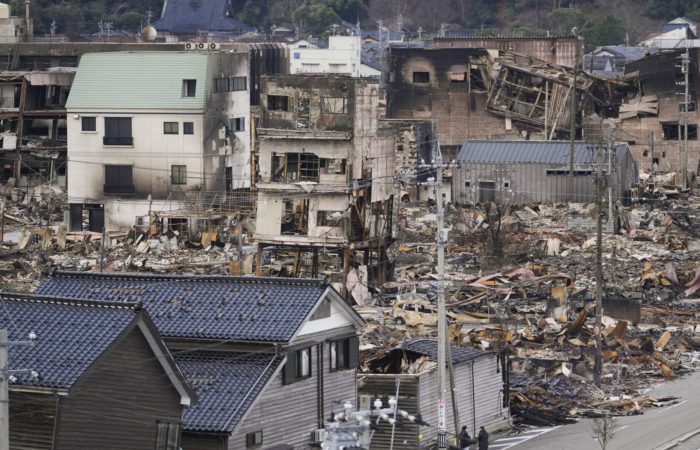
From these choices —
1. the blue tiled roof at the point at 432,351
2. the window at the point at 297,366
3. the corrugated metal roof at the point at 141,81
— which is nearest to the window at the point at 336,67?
the corrugated metal roof at the point at 141,81

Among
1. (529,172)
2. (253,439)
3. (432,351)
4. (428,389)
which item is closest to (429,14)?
(529,172)

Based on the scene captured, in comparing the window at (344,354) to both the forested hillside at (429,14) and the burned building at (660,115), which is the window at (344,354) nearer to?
the burned building at (660,115)

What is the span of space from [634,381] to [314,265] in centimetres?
1205

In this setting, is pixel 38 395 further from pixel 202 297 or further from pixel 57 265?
pixel 57 265

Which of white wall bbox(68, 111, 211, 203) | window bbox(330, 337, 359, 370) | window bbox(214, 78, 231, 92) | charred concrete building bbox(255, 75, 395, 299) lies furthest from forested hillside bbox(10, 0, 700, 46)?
window bbox(330, 337, 359, 370)

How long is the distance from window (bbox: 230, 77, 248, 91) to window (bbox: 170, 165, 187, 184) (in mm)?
3834

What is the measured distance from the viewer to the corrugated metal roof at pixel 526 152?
61.0 m

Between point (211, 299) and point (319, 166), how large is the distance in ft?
59.3

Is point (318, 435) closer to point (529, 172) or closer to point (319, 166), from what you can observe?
point (319, 166)

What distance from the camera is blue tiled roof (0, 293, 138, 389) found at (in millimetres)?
21156

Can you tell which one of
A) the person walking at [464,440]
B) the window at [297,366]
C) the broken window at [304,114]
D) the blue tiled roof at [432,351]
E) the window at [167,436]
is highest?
the broken window at [304,114]

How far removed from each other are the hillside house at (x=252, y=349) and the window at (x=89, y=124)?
30.2 m

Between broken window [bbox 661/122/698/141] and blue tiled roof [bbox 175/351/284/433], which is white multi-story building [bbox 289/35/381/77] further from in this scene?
blue tiled roof [bbox 175/351/284/433]

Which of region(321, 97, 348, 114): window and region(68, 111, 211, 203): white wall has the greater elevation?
region(321, 97, 348, 114): window
